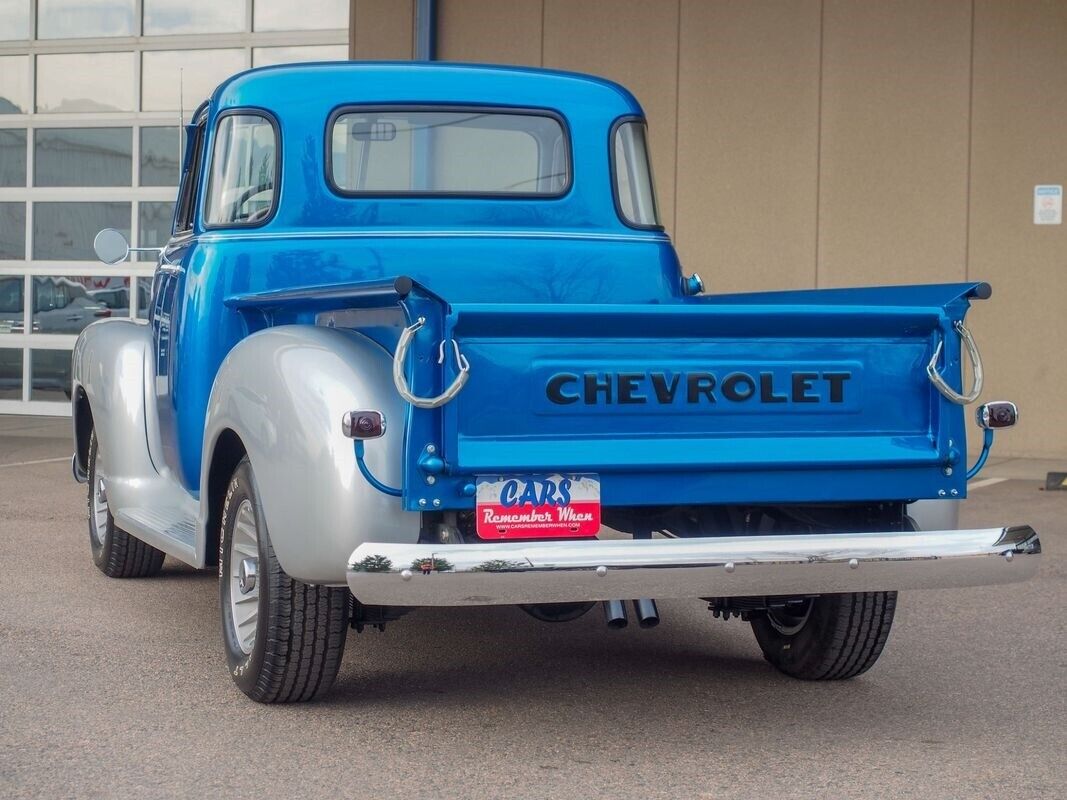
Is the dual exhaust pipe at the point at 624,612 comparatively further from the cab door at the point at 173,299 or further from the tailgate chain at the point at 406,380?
the cab door at the point at 173,299

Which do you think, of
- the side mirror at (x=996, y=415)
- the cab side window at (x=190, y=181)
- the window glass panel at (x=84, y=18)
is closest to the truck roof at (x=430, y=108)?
the cab side window at (x=190, y=181)

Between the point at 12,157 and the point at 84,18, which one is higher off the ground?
the point at 84,18

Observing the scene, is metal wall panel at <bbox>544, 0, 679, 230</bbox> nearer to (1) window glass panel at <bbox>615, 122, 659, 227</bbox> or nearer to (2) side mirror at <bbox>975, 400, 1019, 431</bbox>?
(1) window glass panel at <bbox>615, 122, 659, 227</bbox>

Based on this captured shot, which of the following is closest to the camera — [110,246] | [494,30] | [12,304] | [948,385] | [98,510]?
[948,385]

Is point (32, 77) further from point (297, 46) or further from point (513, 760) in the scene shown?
point (513, 760)

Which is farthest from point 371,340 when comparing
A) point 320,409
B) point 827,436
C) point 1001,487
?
point 1001,487

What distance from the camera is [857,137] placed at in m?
12.3

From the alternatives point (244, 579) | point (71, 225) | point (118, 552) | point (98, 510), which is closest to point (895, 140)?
point (71, 225)

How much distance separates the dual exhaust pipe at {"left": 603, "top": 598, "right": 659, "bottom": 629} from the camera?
3801mm

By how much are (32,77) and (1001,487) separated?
382 inches

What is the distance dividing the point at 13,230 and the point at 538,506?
12068mm

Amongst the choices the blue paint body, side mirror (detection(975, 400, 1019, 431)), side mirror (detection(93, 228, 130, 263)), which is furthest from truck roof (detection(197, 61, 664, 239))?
side mirror (detection(975, 400, 1019, 431))

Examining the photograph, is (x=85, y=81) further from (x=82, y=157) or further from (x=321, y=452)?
(x=321, y=452)

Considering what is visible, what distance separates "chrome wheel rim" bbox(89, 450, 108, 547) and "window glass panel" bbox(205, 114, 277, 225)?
5.42 ft
